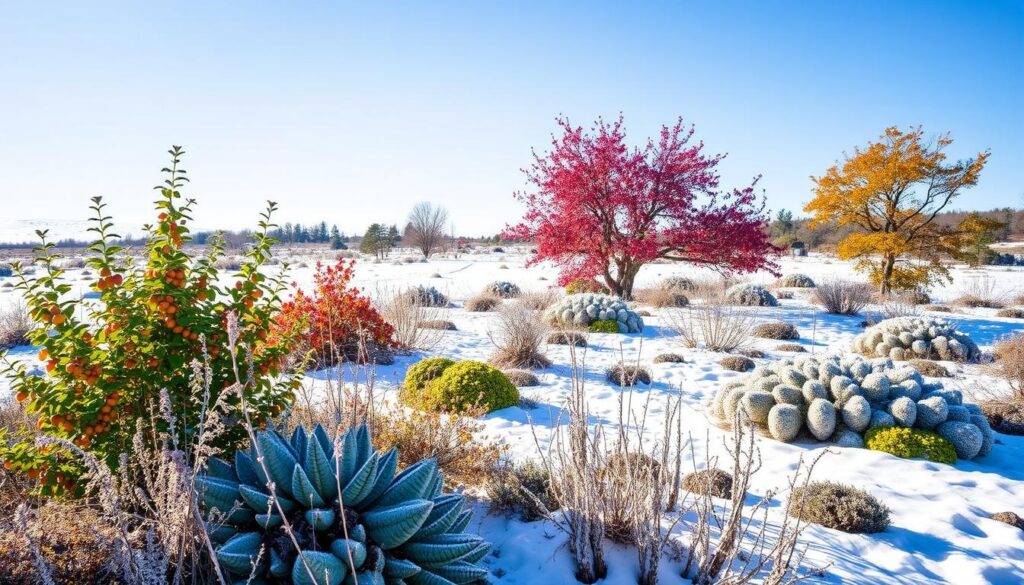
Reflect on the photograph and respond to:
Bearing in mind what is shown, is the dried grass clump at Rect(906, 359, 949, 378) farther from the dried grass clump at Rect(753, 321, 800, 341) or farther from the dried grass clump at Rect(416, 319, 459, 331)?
the dried grass clump at Rect(416, 319, 459, 331)

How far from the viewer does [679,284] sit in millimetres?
16078

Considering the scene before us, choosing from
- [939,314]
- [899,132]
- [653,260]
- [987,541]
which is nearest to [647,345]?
[653,260]

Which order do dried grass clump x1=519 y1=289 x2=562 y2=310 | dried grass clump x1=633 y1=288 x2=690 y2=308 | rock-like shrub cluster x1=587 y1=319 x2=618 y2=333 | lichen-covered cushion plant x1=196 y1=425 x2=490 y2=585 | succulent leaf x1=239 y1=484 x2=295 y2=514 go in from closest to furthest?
lichen-covered cushion plant x1=196 y1=425 x2=490 y2=585
succulent leaf x1=239 y1=484 x2=295 y2=514
rock-like shrub cluster x1=587 y1=319 x2=618 y2=333
dried grass clump x1=519 y1=289 x2=562 y2=310
dried grass clump x1=633 y1=288 x2=690 y2=308

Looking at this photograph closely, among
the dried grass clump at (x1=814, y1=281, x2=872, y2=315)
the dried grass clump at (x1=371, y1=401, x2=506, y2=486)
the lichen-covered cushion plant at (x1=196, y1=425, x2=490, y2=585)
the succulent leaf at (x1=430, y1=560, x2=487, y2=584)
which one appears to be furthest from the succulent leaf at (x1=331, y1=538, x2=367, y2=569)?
the dried grass clump at (x1=814, y1=281, x2=872, y2=315)

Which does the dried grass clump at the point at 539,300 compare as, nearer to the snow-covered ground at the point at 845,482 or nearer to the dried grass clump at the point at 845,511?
the snow-covered ground at the point at 845,482

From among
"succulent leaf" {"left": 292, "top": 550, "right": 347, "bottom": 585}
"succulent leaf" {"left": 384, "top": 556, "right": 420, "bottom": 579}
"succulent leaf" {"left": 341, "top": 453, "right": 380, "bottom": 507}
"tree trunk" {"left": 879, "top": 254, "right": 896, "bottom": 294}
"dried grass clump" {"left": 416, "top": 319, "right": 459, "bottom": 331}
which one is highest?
"tree trunk" {"left": 879, "top": 254, "right": 896, "bottom": 294}

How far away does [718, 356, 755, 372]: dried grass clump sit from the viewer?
296 inches

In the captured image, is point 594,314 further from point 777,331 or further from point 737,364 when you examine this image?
point 777,331

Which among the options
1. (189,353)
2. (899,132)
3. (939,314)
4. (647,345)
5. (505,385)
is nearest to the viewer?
(189,353)

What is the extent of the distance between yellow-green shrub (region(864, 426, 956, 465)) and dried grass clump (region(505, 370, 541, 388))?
11.8ft

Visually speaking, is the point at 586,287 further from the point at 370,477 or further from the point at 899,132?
the point at 370,477

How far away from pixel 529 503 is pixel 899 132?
16.1 meters

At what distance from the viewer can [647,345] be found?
9.08 metres

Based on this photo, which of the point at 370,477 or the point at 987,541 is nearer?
the point at 370,477
